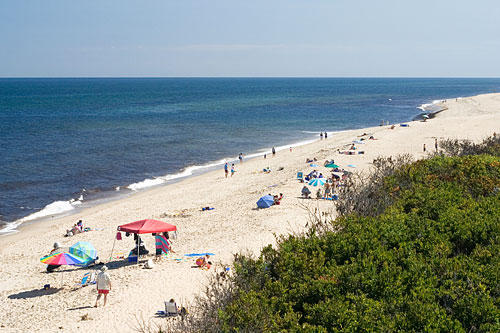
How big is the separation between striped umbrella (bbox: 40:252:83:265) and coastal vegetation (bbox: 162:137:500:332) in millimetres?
7531

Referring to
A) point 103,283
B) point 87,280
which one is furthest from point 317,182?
point 103,283

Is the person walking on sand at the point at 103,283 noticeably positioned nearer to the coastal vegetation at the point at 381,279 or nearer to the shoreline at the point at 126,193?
the coastal vegetation at the point at 381,279

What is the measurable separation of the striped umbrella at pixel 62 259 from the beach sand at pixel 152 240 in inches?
35.1

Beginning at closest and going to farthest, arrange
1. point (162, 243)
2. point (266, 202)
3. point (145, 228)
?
point (145, 228), point (162, 243), point (266, 202)

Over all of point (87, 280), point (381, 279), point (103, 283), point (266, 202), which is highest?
point (381, 279)

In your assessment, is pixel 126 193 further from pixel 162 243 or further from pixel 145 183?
pixel 162 243

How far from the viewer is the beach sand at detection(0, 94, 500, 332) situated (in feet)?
43.3

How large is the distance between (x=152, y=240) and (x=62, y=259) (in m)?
5.30

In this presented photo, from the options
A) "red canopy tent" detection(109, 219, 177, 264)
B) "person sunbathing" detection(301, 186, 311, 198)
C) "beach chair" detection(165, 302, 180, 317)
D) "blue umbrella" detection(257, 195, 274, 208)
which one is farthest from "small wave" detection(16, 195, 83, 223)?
"beach chair" detection(165, 302, 180, 317)

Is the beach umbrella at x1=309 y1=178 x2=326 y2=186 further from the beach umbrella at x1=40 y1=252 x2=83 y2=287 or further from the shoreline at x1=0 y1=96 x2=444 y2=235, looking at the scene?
the beach umbrella at x1=40 y1=252 x2=83 y2=287

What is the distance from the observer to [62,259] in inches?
598

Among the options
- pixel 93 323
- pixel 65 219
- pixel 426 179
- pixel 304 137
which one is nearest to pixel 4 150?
pixel 65 219

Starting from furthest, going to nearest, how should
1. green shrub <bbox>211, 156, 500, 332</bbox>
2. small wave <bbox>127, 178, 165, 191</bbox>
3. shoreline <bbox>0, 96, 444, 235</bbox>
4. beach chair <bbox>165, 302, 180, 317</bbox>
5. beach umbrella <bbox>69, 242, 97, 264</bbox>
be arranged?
small wave <bbox>127, 178, 165, 191</bbox> → shoreline <bbox>0, 96, 444, 235</bbox> → beach umbrella <bbox>69, 242, 97, 264</bbox> → beach chair <bbox>165, 302, 180, 317</bbox> → green shrub <bbox>211, 156, 500, 332</bbox>

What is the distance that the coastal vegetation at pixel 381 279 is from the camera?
271 inches
